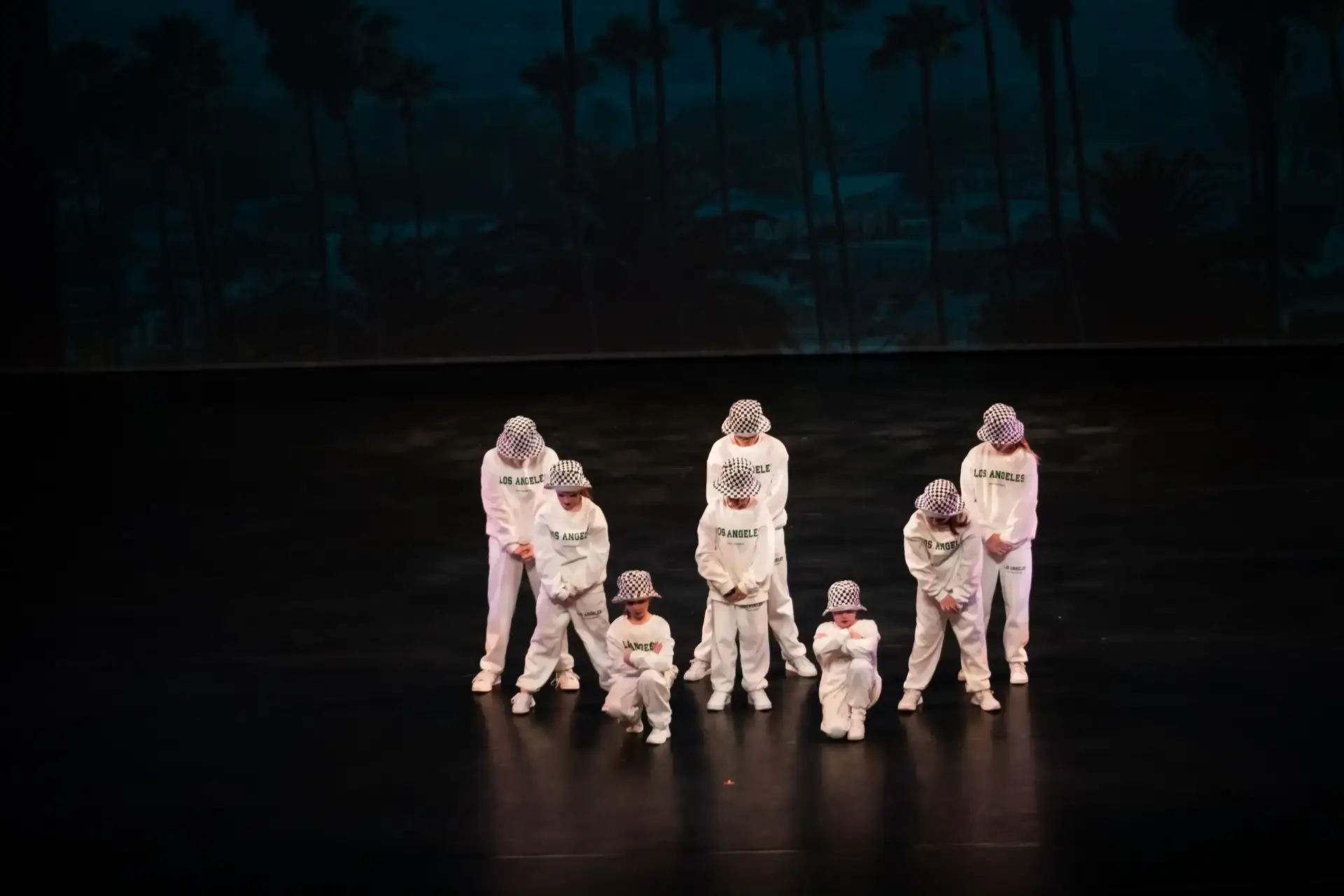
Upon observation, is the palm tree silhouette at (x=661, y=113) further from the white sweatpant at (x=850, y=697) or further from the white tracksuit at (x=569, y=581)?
the white sweatpant at (x=850, y=697)

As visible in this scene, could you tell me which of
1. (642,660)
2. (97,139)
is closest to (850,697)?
(642,660)

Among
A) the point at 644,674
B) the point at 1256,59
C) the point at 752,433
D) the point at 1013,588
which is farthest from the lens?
the point at 1256,59

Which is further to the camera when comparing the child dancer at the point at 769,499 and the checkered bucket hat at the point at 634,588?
the child dancer at the point at 769,499

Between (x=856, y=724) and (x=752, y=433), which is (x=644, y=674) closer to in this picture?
(x=856, y=724)

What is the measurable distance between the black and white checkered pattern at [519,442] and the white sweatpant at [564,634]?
2.56 feet

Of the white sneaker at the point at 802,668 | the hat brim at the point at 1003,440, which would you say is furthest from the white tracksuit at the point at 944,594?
the white sneaker at the point at 802,668

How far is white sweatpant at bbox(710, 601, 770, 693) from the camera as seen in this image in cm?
951

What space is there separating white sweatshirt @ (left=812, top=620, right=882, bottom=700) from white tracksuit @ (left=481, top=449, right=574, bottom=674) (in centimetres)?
152

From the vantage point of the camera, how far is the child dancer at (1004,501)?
31.5ft

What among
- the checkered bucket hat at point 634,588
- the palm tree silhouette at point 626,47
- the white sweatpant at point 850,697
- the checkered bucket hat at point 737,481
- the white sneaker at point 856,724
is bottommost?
the white sneaker at point 856,724

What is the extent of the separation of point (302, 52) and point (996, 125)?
29.0ft

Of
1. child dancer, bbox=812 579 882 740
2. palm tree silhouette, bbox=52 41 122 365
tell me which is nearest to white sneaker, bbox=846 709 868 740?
child dancer, bbox=812 579 882 740

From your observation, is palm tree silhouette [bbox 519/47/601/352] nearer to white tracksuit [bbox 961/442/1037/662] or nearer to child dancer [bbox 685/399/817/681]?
child dancer [bbox 685/399/817/681]

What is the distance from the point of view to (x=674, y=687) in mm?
9906
